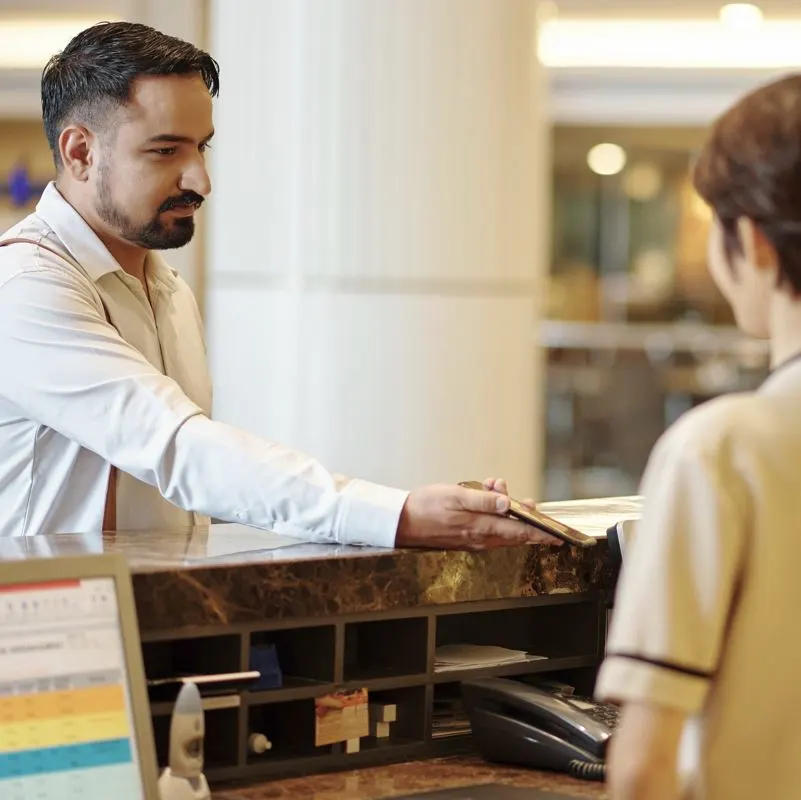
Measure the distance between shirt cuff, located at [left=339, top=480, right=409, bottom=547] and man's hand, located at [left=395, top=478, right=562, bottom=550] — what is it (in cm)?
1

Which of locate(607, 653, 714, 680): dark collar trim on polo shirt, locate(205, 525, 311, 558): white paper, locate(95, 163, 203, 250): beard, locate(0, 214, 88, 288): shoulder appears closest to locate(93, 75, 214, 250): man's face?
locate(95, 163, 203, 250): beard

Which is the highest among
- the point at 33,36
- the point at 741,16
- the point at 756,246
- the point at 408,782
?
Answer: the point at 741,16

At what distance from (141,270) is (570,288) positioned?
269 inches

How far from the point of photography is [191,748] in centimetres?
172

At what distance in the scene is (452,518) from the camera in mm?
2088

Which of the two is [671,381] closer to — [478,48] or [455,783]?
[478,48]

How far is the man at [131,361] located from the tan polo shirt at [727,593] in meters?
0.79

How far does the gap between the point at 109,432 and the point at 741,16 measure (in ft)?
21.3

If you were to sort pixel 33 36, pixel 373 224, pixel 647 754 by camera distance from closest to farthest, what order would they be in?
pixel 647 754
pixel 373 224
pixel 33 36

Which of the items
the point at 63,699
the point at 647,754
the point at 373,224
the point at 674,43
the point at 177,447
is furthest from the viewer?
the point at 674,43

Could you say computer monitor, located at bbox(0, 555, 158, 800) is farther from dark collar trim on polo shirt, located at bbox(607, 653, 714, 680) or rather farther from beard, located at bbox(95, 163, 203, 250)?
beard, located at bbox(95, 163, 203, 250)

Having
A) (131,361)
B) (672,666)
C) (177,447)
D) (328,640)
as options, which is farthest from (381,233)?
(672,666)

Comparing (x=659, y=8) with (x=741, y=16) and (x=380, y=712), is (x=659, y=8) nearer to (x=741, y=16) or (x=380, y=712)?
(x=741, y=16)

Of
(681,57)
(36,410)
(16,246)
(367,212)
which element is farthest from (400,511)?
(681,57)
